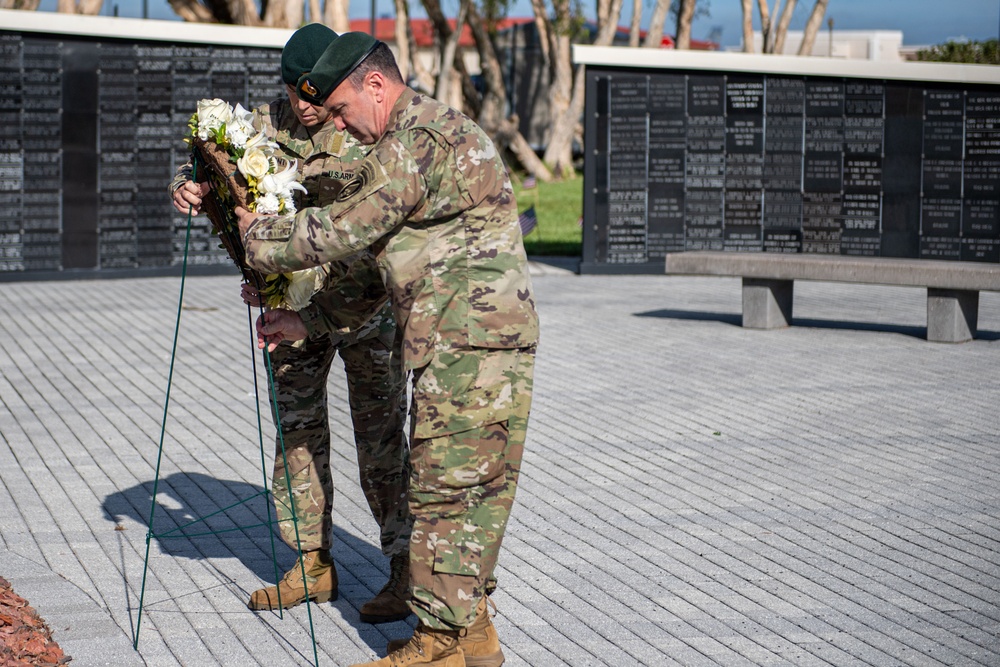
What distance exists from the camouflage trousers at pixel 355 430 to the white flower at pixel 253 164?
0.71 metres

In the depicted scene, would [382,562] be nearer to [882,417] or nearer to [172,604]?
[172,604]

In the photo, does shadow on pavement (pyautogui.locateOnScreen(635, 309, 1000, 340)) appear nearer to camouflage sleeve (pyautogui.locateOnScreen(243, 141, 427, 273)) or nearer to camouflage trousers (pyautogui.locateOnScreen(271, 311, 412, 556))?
camouflage trousers (pyautogui.locateOnScreen(271, 311, 412, 556))

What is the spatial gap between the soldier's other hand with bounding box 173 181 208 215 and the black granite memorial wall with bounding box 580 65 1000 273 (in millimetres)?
10520

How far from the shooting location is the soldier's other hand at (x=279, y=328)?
4.18 metres

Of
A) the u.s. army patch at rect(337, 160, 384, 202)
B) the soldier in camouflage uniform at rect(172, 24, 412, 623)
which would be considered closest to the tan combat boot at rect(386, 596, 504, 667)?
the soldier in camouflage uniform at rect(172, 24, 412, 623)

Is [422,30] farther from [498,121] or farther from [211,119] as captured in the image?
[211,119]

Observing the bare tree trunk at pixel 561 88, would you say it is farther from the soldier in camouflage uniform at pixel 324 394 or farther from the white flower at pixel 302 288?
the white flower at pixel 302 288

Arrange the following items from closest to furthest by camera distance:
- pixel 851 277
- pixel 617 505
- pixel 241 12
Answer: pixel 617 505 → pixel 851 277 → pixel 241 12

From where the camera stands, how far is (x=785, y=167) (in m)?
14.3

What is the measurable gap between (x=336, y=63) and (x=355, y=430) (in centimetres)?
146

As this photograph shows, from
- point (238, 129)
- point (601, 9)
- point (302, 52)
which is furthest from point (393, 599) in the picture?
point (601, 9)

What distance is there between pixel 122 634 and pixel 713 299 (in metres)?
9.85

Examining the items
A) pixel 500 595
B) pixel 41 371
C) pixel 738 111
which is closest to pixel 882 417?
pixel 500 595

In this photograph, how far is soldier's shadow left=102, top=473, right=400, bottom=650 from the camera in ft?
15.9
